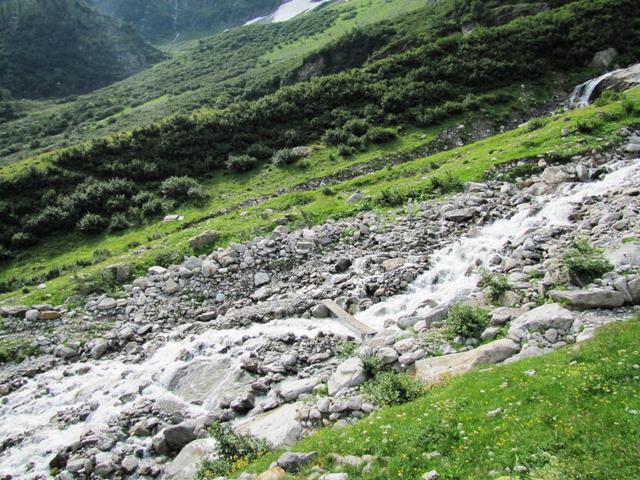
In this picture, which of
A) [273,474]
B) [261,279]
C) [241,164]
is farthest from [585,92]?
[273,474]

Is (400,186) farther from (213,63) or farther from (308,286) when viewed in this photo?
(213,63)

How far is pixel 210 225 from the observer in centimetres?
3347

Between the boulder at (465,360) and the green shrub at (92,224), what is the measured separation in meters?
36.0

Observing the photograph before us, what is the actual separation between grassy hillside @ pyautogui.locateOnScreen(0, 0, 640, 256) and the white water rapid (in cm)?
667

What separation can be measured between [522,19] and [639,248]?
61.9 metres

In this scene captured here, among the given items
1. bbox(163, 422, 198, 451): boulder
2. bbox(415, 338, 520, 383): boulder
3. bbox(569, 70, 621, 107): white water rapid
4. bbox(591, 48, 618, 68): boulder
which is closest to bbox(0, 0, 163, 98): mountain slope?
bbox(591, 48, 618, 68): boulder

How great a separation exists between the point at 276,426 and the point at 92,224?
112 feet

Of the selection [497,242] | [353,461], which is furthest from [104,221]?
[353,461]

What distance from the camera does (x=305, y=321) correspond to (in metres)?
19.8

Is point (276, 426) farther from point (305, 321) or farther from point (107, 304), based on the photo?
point (107, 304)

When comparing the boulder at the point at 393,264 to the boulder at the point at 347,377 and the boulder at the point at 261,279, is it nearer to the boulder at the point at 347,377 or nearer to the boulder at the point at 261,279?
the boulder at the point at 261,279

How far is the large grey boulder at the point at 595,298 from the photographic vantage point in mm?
12828

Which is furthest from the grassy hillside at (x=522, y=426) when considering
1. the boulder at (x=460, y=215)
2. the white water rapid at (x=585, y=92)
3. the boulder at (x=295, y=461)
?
the white water rapid at (x=585, y=92)

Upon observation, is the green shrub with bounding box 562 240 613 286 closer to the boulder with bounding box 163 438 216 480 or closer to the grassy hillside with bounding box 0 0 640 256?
the boulder with bounding box 163 438 216 480
